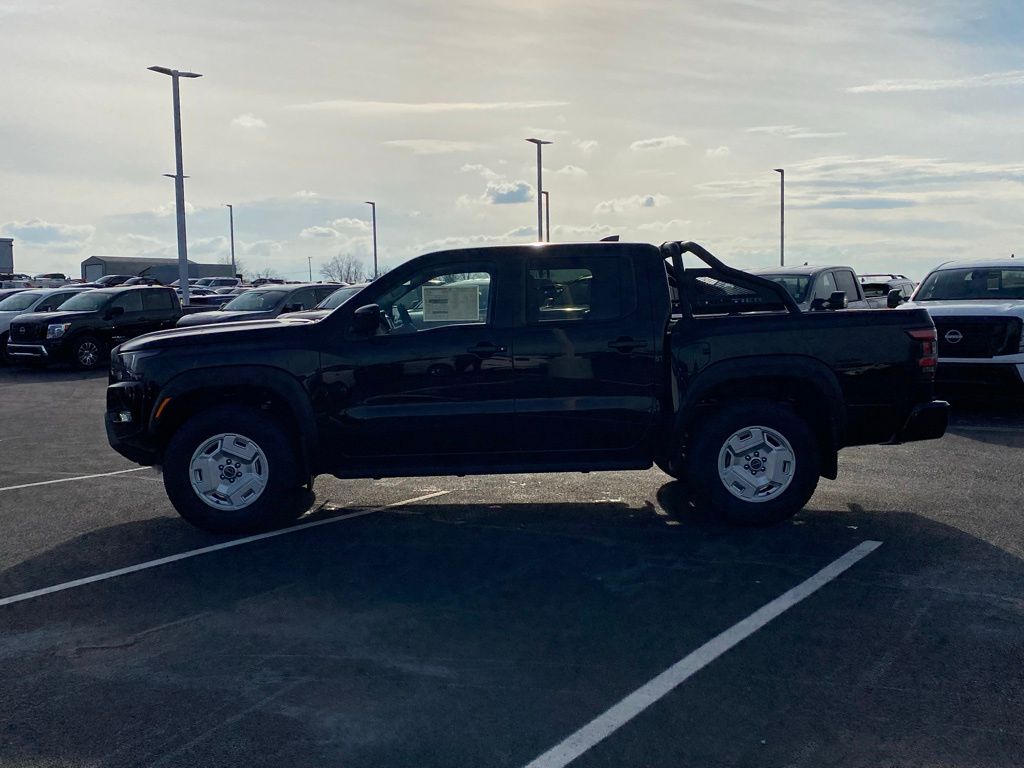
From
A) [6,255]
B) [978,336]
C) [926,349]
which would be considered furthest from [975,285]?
[6,255]

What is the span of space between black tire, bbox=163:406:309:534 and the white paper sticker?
1.29m

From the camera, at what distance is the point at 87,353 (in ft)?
72.4

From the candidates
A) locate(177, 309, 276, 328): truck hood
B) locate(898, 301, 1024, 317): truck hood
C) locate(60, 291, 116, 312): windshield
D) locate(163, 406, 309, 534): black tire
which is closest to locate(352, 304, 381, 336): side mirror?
locate(163, 406, 309, 534): black tire

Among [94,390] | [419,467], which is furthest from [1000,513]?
[94,390]

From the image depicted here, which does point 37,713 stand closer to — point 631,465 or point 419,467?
point 419,467

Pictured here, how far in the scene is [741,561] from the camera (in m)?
6.27

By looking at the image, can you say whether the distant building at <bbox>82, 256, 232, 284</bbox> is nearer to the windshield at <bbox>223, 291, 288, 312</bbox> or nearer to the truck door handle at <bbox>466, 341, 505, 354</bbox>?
the windshield at <bbox>223, 291, 288, 312</bbox>

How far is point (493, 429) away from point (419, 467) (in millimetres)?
573

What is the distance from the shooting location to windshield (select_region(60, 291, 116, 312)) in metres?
22.5

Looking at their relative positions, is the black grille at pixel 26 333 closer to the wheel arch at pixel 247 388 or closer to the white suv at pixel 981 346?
the wheel arch at pixel 247 388

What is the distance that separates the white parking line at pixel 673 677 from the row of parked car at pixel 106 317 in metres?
15.3

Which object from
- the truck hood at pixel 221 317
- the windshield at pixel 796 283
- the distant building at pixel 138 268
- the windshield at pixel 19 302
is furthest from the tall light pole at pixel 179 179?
the distant building at pixel 138 268

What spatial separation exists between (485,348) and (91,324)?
679 inches

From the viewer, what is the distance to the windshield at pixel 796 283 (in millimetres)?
14846
